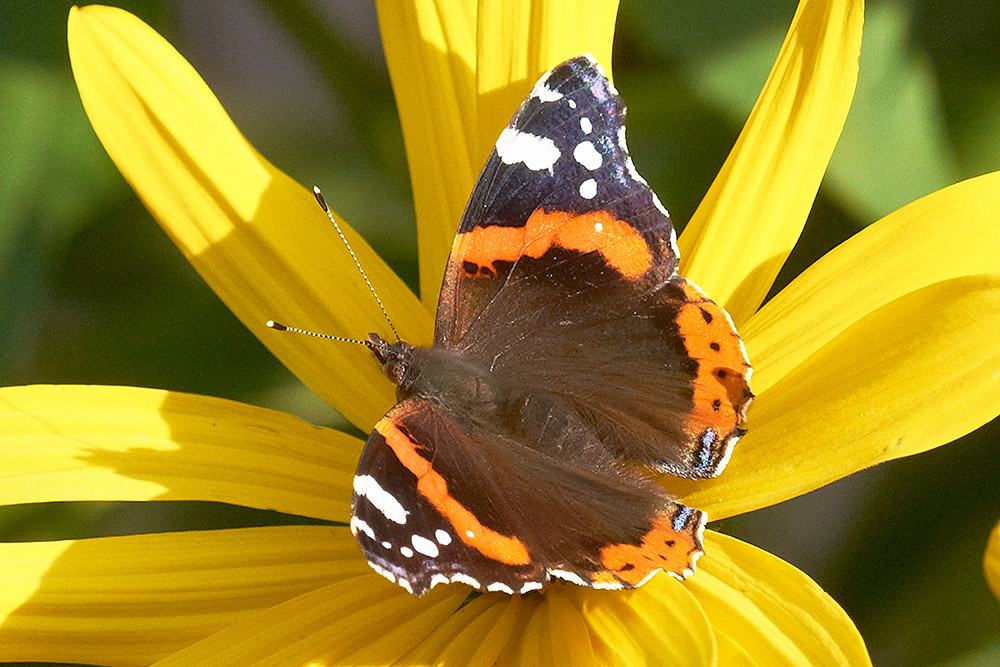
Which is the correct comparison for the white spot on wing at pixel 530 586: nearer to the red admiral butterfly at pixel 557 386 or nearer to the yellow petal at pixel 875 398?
the red admiral butterfly at pixel 557 386

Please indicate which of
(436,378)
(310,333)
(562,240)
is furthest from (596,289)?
(310,333)

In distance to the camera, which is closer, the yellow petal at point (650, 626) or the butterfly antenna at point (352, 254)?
the yellow petal at point (650, 626)

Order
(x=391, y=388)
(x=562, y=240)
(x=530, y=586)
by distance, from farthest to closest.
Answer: (x=391, y=388) < (x=562, y=240) < (x=530, y=586)

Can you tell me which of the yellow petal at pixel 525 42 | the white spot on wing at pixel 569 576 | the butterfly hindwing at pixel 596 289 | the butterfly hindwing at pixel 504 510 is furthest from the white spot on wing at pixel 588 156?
→ the white spot on wing at pixel 569 576

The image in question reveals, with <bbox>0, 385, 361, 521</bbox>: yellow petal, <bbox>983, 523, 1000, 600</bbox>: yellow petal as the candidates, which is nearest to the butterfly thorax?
<bbox>0, 385, 361, 521</bbox>: yellow petal

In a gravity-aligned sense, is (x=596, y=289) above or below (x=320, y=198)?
below

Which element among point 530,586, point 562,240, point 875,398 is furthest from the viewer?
point 562,240

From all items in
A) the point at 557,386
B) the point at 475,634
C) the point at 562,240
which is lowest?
the point at 475,634

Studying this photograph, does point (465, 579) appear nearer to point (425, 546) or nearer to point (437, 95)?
point (425, 546)
